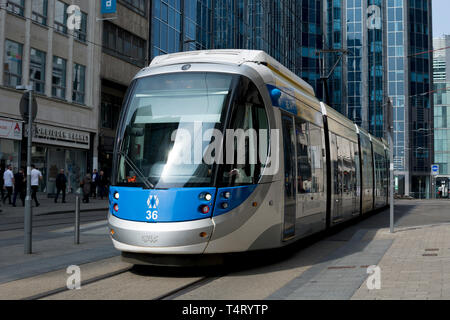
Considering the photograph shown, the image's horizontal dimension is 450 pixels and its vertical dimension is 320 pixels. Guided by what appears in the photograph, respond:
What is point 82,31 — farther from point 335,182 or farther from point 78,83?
point 335,182

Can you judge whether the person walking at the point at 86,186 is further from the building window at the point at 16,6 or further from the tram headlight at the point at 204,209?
the tram headlight at the point at 204,209

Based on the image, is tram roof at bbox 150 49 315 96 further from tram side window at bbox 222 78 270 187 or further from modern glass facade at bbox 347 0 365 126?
modern glass facade at bbox 347 0 365 126

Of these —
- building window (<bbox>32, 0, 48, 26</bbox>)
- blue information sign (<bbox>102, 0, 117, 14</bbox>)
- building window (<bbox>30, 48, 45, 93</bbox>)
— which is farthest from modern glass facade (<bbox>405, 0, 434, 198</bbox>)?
building window (<bbox>30, 48, 45, 93</bbox>)

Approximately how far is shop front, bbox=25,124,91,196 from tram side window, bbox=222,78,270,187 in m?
20.6

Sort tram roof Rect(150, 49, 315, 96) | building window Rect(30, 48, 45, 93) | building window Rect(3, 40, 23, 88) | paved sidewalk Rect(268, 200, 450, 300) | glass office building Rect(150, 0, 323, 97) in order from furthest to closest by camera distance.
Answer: glass office building Rect(150, 0, 323, 97) < building window Rect(30, 48, 45, 93) < building window Rect(3, 40, 23, 88) < tram roof Rect(150, 49, 315, 96) < paved sidewalk Rect(268, 200, 450, 300)

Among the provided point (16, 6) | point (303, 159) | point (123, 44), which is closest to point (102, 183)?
point (123, 44)

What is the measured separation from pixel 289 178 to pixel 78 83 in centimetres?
2407

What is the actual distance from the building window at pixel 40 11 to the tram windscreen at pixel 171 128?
21225 mm

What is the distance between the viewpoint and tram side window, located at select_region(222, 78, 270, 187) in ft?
26.5

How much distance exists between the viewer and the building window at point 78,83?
102 feet

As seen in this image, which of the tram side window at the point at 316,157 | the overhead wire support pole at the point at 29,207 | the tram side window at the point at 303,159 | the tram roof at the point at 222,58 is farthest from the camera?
the tram side window at the point at 316,157

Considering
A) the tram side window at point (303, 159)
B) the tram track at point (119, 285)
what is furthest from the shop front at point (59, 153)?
the tram track at point (119, 285)

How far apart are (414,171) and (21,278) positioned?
73.3 m

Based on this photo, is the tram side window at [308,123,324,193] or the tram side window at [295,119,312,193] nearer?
the tram side window at [295,119,312,193]
